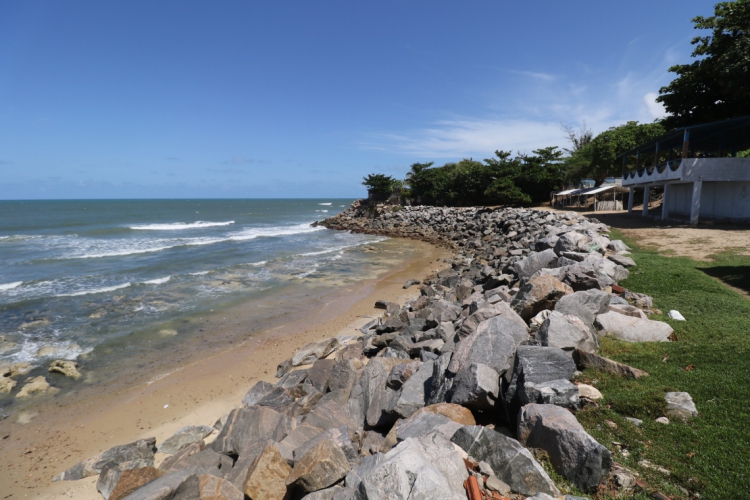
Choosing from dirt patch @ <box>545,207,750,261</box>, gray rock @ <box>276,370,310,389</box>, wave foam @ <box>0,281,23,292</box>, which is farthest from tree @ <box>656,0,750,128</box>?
wave foam @ <box>0,281,23,292</box>

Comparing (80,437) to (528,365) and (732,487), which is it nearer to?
(528,365)

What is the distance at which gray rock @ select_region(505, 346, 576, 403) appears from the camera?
16.8ft

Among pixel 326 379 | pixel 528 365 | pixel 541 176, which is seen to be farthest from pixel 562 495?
pixel 541 176

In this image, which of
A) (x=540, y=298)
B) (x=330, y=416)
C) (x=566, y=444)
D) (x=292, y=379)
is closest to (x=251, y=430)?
(x=330, y=416)

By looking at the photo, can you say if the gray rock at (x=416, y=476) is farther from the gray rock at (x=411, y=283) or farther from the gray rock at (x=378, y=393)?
the gray rock at (x=411, y=283)

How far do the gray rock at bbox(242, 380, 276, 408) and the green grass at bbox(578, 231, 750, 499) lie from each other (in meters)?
6.20

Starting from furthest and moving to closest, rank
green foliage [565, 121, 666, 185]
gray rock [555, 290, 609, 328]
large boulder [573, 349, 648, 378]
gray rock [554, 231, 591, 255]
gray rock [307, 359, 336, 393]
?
green foliage [565, 121, 666, 185] < gray rock [554, 231, 591, 255] < gray rock [307, 359, 336, 393] < gray rock [555, 290, 609, 328] < large boulder [573, 349, 648, 378]

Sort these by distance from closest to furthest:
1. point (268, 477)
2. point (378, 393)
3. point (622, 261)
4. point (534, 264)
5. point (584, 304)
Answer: point (268, 477) → point (378, 393) → point (584, 304) → point (622, 261) → point (534, 264)

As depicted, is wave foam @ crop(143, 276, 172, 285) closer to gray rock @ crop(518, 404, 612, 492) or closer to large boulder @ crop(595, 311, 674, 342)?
large boulder @ crop(595, 311, 674, 342)

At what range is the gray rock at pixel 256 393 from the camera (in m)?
8.50

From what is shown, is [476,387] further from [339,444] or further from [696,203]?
[696,203]

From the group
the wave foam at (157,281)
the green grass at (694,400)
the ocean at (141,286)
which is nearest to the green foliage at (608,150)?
the ocean at (141,286)

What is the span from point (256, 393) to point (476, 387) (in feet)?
17.8

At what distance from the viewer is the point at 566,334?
612cm
